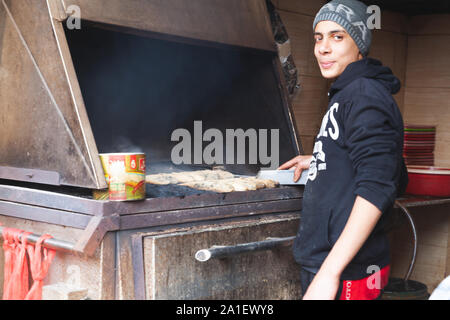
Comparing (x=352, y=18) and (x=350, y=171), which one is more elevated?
(x=352, y=18)

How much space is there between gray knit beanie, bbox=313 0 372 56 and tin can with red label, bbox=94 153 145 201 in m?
0.76

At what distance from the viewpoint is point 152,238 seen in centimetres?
154

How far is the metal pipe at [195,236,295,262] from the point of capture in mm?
1566

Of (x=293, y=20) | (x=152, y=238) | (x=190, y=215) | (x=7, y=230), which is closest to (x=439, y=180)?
(x=293, y=20)

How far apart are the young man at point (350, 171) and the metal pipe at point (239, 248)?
0.08 meters

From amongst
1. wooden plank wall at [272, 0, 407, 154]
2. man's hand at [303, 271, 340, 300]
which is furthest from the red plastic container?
man's hand at [303, 271, 340, 300]

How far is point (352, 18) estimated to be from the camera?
163cm

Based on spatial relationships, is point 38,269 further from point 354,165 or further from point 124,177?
point 354,165

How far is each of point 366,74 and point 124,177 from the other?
2.65 feet

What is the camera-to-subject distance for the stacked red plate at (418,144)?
12.1 ft

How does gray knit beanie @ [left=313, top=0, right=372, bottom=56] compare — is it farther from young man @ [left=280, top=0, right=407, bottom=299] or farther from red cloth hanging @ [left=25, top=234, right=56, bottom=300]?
red cloth hanging @ [left=25, top=234, right=56, bottom=300]

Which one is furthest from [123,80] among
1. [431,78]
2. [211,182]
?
[431,78]
